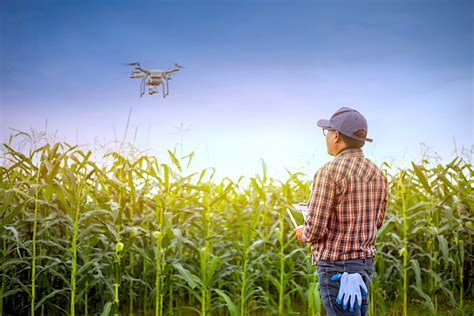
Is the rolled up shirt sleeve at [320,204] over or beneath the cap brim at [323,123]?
beneath

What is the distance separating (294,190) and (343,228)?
3440mm

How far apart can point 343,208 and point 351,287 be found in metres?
0.37

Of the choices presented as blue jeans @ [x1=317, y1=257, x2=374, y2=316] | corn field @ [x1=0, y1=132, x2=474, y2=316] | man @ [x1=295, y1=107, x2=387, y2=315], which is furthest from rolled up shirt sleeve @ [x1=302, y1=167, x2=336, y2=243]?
corn field @ [x1=0, y1=132, x2=474, y2=316]

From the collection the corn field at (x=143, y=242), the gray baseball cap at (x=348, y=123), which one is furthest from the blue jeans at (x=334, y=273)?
the corn field at (x=143, y=242)

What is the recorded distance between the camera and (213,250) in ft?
17.0

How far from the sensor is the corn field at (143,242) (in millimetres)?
3947

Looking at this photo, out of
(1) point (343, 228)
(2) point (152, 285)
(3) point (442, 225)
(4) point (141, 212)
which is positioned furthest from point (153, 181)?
(3) point (442, 225)

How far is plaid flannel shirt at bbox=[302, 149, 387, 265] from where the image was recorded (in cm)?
246

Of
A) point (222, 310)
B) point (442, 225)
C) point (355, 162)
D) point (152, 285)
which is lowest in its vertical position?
point (222, 310)

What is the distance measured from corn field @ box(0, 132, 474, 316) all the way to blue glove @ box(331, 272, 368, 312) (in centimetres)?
161

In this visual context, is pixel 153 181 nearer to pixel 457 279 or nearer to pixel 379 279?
pixel 379 279

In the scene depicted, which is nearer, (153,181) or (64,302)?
(153,181)

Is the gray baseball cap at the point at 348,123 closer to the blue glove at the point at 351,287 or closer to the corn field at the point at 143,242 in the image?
the blue glove at the point at 351,287

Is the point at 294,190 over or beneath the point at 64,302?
over
